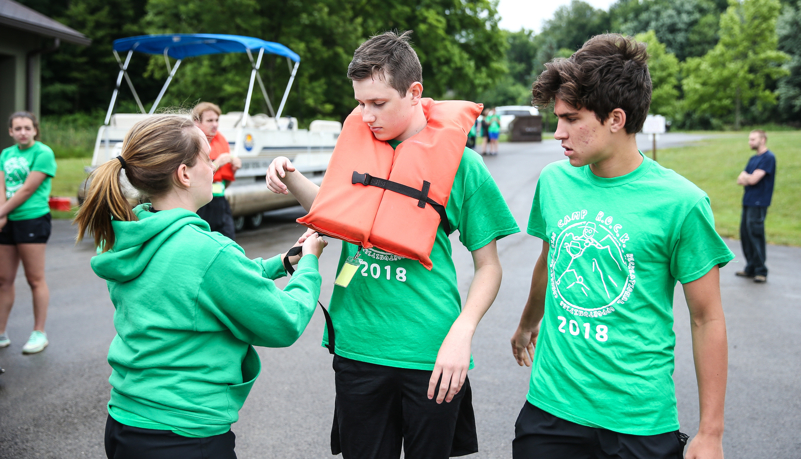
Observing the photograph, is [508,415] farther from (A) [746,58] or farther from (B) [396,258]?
(A) [746,58]

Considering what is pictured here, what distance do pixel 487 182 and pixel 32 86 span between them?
1765 cm

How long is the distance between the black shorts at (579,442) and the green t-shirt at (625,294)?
3 centimetres

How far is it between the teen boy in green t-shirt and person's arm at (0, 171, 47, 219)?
15.3 ft

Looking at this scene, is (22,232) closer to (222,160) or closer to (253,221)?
(222,160)

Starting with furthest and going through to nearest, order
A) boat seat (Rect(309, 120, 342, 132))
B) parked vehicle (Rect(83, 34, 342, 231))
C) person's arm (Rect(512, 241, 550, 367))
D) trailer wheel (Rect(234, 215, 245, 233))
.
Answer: boat seat (Rect(309, 120, 342, 132))
trailer wheel (Rect(234, 215, 245, 233))
parked vehicle (Rect(83, 34, 342, 231))
person's arm (Rect(512, 241, 550, 367))

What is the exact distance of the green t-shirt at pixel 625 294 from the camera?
1.92m

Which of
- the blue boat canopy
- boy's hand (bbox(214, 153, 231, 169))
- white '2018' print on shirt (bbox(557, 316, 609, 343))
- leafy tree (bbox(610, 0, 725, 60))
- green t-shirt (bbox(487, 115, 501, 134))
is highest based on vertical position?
leafy tree (bbox(610, 0, 725, 60))

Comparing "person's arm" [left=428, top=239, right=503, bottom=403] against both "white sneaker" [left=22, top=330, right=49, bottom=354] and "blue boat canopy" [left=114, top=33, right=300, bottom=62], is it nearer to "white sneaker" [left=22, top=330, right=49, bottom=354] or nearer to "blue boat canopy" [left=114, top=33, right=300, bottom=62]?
"white sneaker" [left=22, top=330, right=49, bottom=354]

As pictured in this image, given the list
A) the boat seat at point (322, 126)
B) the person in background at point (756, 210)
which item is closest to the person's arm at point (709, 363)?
the person in background at point (756, 210)

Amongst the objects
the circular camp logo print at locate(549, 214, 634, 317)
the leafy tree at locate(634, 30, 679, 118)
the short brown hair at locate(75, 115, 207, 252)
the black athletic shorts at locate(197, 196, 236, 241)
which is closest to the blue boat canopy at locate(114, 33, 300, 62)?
the black athletic shorts at locate(197, 196, 236, 241)

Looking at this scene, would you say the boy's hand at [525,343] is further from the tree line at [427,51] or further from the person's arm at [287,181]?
the tree line at [427,51]

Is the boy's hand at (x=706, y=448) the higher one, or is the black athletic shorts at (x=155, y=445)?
the boy's hand at (x=706, y=448)

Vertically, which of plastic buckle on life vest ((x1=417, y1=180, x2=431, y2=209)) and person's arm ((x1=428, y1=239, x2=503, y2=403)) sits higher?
plastic buckle on life vest ((x1=417, y1=180, x2=431, y2=209))

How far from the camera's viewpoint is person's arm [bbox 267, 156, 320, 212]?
2256 millimetres
